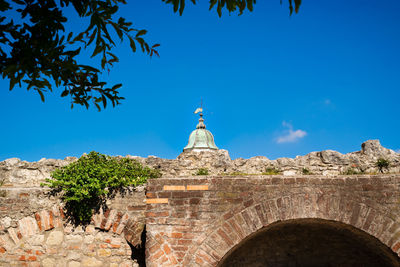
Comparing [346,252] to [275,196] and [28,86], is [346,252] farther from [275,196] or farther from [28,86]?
[28,86]

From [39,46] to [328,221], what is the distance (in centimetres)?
393

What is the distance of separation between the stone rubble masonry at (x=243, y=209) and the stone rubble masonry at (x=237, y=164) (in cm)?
256

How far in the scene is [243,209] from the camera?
412cm

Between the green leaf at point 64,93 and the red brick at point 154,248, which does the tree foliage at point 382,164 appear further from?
the green leaf at point 64,93

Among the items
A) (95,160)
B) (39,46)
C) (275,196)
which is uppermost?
(95,160)

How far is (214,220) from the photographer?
410cm

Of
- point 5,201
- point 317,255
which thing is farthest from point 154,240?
point 317,255

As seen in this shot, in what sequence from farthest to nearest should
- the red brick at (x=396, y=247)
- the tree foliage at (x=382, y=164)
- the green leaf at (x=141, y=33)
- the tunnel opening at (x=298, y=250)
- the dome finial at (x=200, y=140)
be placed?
the dome finial at (x=200, y=140) < the tree foliage at (x=382, y=164) < the tunnel opening at (x=298, y=250) < the red brick at (x=396, y=247) < the green leaf at (x=141, y=33)

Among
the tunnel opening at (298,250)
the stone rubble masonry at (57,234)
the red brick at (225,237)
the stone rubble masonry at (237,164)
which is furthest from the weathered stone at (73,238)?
the stone rubble masonry at (237,164)

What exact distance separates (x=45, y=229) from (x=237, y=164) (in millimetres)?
4305

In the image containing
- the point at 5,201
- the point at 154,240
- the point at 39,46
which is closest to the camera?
the point at 39,46

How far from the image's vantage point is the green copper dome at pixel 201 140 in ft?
59.8

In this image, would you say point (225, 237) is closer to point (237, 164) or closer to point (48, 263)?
point (48, 263)

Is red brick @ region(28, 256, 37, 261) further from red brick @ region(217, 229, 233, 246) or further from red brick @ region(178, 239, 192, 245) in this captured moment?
red brick @ region(217, 229, 233, 246)
